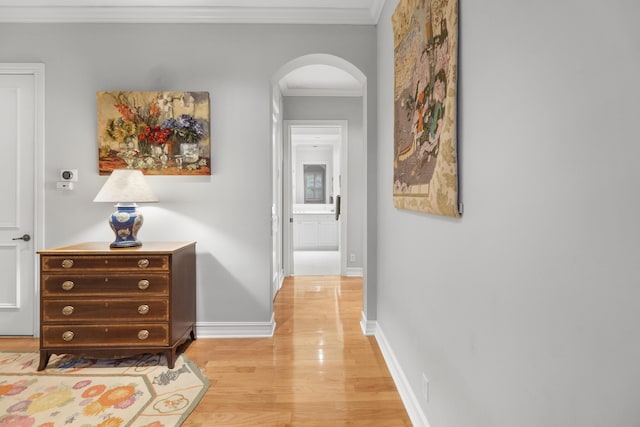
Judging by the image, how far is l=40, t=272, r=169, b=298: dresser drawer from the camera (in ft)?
8.61

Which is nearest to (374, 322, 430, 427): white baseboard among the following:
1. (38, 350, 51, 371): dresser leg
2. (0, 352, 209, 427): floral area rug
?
(0, 352, 209, 427): floral area rug

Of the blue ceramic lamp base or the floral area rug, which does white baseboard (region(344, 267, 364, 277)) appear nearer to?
the floral area rug

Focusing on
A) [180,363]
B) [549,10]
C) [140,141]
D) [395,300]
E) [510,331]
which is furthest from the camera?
[140,141]

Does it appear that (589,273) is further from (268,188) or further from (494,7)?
(268,188)

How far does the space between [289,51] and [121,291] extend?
2.34 meters

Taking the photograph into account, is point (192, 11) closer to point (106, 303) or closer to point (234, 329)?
point (106, 303)

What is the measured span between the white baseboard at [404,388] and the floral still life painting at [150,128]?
2.20 metres

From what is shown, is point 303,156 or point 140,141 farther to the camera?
point 303,156

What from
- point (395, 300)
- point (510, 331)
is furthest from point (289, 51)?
point (510, 331)

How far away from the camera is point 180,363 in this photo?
2717 mm

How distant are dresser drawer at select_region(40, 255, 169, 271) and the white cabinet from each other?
5644mm

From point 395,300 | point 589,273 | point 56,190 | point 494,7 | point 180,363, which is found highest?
point 494,7

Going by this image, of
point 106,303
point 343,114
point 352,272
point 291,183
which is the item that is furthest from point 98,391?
point 343,114

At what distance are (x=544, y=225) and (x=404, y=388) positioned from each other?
1.64 meters
